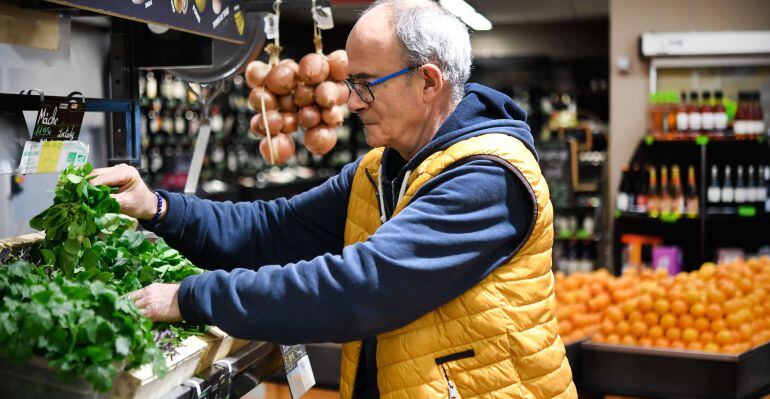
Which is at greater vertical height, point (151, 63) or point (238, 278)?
point (151, 63)

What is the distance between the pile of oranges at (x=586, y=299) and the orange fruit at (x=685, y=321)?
0.34m

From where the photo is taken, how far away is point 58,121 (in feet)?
6.30

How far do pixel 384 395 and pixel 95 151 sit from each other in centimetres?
659

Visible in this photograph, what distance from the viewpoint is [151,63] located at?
2.44 metres

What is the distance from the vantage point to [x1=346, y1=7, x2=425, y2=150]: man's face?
1698 mm

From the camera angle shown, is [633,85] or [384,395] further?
[633,85]

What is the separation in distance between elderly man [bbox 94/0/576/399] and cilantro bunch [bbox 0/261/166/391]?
0.54 ft

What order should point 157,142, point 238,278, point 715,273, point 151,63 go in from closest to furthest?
point 238,278 < point 151,63 < point 715,273 < point 157,142

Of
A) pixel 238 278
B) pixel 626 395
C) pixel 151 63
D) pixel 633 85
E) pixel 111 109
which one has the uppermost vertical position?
pixel 633 85

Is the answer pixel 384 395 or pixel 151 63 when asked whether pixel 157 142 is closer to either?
pixel 151 63

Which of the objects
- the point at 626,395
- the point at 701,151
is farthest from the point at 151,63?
the point at 701,151

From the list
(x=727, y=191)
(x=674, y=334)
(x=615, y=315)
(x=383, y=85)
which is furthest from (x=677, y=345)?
(x=727, y=191)

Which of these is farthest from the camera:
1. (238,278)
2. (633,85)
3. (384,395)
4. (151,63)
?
(633,85)

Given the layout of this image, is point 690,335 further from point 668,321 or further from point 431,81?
point 431,81
